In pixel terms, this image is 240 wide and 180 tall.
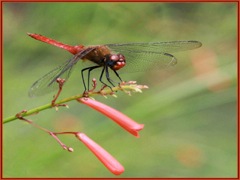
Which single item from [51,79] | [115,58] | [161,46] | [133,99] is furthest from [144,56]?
[133,99]

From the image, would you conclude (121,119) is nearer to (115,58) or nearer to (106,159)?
(106,159)

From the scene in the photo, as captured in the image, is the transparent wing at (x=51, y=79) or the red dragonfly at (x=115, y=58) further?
the red dragonfly at (x=115, y=58)

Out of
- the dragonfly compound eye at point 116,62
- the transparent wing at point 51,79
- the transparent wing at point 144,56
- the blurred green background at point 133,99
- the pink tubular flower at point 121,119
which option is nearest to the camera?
the pink tubular flower at point 121,119

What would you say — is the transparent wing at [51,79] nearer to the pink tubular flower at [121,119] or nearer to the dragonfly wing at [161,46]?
the pink tubular flower at [121,119]

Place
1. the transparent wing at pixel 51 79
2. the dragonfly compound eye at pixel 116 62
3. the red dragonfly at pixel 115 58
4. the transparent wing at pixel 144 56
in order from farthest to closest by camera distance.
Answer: the transparent wing at pixel 144 56 → the dragonfly compound eye at pixel 116 62 → the red dragonfly at pixel 115 58 → the transparent wing at pixel 51 79

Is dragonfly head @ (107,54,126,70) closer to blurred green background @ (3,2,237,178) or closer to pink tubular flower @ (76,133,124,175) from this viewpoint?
pink tubular flower @ (76,133,124,175)

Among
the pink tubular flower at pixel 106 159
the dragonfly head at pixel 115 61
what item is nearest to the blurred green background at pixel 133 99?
the dragonfly head at pixel 115 61
